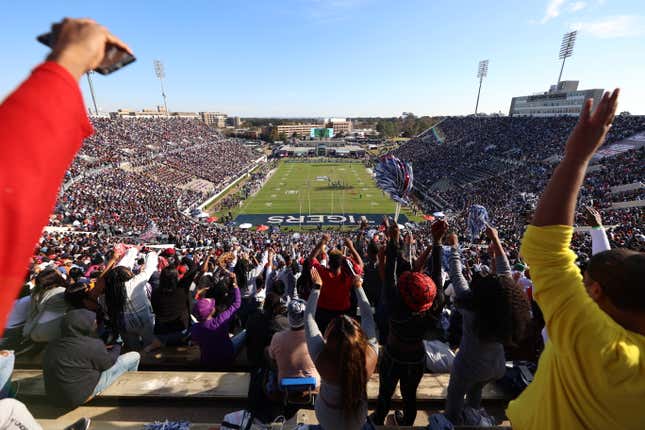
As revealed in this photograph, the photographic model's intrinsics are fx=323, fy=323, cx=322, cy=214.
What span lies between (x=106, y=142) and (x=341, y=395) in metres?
53.5

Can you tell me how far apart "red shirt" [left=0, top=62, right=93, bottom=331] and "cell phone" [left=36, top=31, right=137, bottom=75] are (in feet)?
0.83

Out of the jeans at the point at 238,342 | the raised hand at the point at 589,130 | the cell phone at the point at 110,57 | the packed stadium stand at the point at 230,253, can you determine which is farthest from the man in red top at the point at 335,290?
the cell phone at the point at 110,57

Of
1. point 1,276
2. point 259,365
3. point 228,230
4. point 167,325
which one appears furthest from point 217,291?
point 228,230

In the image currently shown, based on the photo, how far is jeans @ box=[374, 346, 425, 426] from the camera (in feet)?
9.52

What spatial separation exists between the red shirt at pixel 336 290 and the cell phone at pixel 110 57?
352 centimetres

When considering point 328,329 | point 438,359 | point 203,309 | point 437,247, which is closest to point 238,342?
point 203,309

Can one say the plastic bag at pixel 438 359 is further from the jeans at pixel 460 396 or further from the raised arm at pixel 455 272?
the raised arm at pixel 455 272

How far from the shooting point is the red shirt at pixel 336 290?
4.33m

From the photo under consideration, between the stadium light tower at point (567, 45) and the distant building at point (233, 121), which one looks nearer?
A: the stadium light tower at point (567, 45)

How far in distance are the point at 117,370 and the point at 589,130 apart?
419 centimetres

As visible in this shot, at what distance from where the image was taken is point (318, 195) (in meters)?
44.2

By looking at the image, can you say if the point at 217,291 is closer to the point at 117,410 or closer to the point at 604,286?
the point at 117,410

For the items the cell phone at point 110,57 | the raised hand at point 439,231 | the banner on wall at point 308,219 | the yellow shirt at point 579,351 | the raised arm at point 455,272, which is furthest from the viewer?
the banner on wall at point 308,219

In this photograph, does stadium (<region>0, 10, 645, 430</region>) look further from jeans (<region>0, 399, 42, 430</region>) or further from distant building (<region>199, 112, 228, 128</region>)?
distant building (<region>199, 112, 228, 128</region>)
